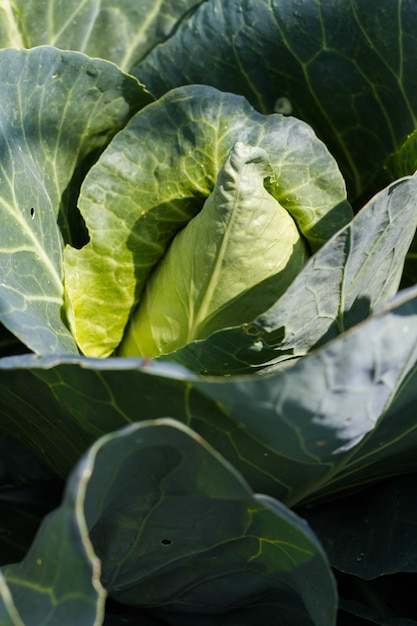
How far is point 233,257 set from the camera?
119 cm

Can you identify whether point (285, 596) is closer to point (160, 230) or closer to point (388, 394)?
point (388, 394)

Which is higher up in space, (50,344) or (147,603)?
(50,344)

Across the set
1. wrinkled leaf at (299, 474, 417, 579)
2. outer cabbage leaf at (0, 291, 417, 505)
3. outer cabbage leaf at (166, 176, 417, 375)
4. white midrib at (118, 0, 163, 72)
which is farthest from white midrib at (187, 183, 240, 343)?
white midrib at (118, 0, 163, 72)

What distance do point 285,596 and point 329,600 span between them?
0.64 feet

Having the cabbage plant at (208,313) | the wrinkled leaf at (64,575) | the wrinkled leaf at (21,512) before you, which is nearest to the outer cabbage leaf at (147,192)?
the cabbage plant at (208,313)

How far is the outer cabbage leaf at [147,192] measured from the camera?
1.30m

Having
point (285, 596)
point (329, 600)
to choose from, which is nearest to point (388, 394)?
point (329, 600)

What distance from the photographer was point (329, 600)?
975 millimetres

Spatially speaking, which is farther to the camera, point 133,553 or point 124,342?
point 124,342

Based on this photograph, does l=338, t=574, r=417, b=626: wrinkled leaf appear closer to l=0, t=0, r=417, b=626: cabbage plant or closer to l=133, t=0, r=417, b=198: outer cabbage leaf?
l=0, t=0, r=417, b=626: cabbage plant

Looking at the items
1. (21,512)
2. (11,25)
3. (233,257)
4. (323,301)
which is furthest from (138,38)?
(21,512)

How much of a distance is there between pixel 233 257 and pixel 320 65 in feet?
1.70

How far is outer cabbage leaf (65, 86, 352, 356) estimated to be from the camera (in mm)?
1300

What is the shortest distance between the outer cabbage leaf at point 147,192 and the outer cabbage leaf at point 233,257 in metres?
0.09
